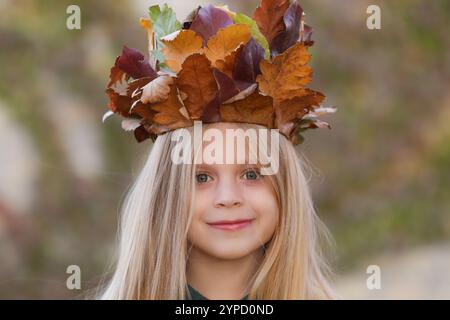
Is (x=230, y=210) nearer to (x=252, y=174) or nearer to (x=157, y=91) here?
(x=252, y=174)

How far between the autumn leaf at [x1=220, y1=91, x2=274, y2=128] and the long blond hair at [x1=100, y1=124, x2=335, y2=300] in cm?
3

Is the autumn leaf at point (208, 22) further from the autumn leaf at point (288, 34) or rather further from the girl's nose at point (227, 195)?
the girl's nose at point (227, 195)

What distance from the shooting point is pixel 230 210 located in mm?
1578

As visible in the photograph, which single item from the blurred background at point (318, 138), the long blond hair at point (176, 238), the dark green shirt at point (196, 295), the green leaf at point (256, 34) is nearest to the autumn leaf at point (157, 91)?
the long blond hair at point (176, 238)

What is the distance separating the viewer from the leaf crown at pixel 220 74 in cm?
158

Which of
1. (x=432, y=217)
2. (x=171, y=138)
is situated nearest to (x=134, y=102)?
(x=171, y=138)

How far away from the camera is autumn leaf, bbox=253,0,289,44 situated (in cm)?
165

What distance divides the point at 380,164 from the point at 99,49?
170 cm

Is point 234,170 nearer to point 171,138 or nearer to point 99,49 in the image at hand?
point 171,138

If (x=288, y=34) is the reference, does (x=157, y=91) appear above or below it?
below

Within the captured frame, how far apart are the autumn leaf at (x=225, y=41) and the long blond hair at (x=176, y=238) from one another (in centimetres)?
16

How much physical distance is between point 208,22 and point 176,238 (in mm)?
472

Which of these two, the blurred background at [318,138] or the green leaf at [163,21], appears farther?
the blurred background at [318,138]

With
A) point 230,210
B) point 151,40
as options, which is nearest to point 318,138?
point 151,40
